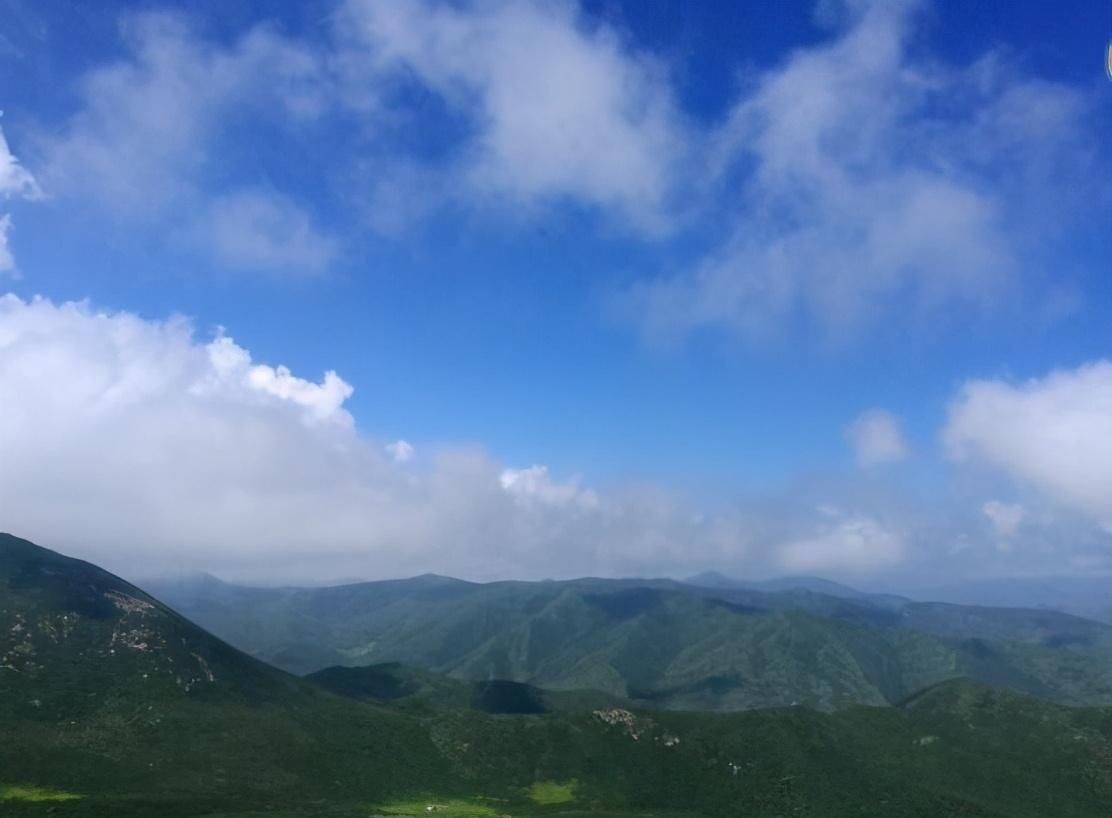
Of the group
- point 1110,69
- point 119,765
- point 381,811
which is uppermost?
point 1110,69

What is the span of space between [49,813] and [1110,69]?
207 m

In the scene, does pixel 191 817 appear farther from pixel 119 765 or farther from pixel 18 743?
pixel 18 743

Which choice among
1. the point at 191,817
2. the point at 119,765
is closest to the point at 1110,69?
the point at 191,817

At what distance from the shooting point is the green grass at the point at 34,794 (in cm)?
16888

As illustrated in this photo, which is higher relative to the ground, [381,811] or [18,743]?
[18,743]

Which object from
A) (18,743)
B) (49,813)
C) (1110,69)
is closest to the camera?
(1110,69)

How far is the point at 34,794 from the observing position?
565 ft

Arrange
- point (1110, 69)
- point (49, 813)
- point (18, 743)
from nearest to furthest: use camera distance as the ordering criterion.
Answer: point (1110, 69) < point (49, 813) < point (18, 743)

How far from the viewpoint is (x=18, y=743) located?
190 meters

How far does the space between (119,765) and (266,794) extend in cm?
3717

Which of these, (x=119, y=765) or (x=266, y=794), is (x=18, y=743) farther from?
(x=266, y=794)

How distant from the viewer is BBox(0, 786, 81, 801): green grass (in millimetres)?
168875

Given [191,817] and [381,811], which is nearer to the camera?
[191,817]

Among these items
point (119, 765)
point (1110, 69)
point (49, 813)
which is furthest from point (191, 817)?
point (1110, 69)
